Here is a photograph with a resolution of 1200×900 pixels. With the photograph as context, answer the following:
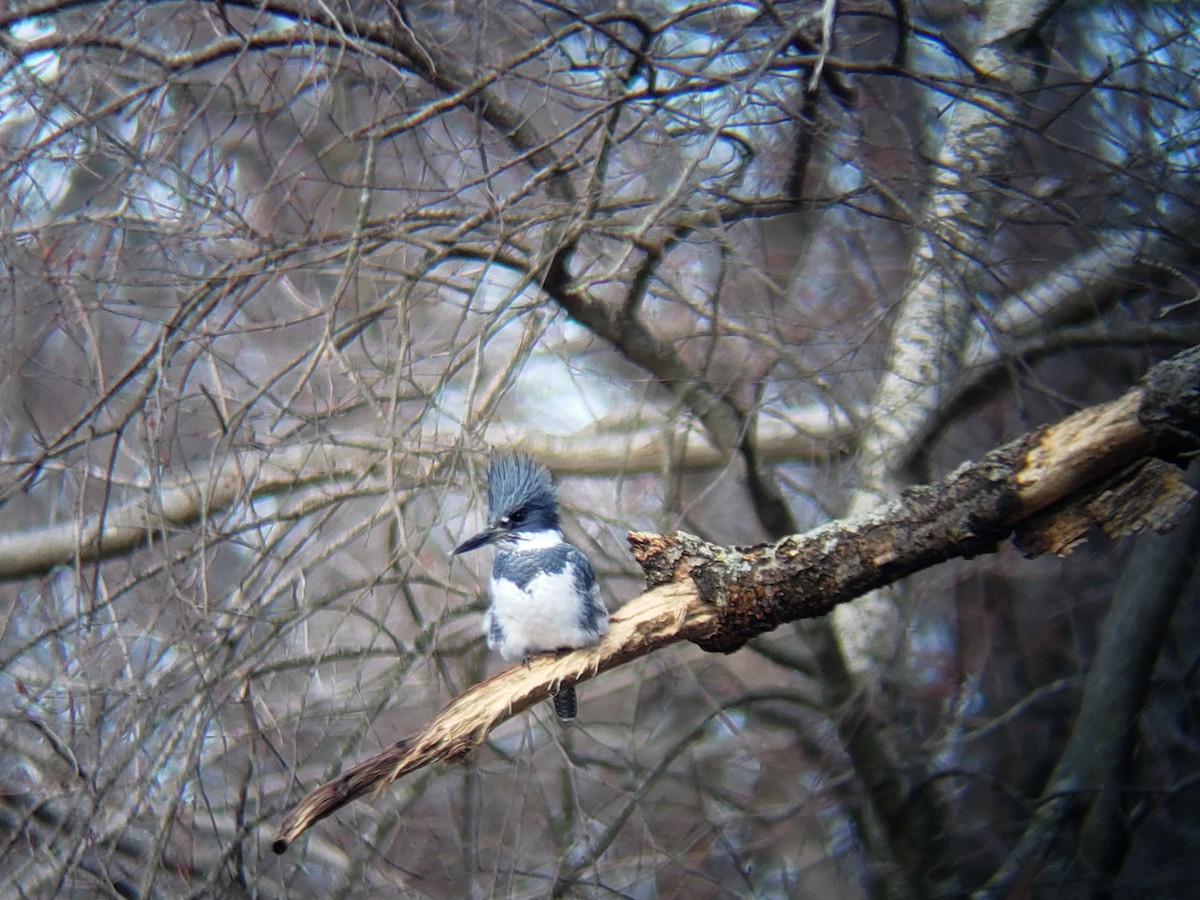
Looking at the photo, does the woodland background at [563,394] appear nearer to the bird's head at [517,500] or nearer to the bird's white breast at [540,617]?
the bird's head at [517,500]

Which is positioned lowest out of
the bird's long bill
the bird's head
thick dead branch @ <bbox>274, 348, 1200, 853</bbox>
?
thick dead branch @ <bbox>274, 348, 1200, 853</bbox>

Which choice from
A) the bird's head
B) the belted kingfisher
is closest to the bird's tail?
the belted kingfisher

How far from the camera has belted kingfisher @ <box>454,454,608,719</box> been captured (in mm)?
2453

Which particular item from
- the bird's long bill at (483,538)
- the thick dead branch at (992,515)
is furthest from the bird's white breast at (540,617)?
the thick dead branch at (992,515)

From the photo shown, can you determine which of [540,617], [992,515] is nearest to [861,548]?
[992,515]

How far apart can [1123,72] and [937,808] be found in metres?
2.50

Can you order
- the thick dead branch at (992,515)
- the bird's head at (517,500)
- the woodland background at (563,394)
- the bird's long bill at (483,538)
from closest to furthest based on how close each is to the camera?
the thick dead branch at (992,515)
the woodland background at (563,394)
the bird's long bill at (483,538)
the bird's head at (517,500)

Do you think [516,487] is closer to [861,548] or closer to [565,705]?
[565,705]

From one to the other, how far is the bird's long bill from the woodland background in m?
0.03

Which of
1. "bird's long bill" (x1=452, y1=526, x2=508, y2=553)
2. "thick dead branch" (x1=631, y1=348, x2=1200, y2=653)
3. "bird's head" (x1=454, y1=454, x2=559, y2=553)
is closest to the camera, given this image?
"thick dead branch" (x1=631, y1=348, x2=1200, y2=653)

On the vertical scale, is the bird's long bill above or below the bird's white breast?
above

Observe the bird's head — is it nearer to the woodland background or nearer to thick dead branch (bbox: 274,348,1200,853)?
the woodland background

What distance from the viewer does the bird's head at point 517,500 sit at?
2.60m

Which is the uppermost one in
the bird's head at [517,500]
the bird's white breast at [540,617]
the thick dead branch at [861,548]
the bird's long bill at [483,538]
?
the bird's head at [517,500]
